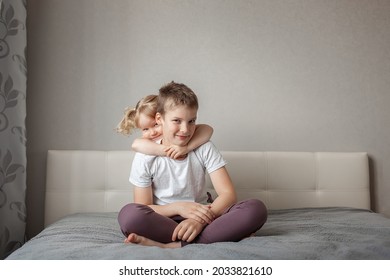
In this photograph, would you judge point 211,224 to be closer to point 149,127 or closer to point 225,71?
point 149,127

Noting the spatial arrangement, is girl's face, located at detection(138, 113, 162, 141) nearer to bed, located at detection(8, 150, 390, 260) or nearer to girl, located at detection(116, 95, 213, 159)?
girl, located at detection(116, 95, 213, 159)

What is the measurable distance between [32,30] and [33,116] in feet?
1.44

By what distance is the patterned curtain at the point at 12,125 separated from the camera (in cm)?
189

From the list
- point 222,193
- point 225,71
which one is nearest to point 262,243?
point 222,193

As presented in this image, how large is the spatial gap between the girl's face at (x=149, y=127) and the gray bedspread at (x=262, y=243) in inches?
15.3

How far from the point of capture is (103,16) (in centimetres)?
220

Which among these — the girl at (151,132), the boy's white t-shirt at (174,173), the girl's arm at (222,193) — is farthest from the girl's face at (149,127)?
the girl's arm at (222,193)

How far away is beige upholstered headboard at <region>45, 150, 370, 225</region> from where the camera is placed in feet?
6.92

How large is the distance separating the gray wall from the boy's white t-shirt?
64 cm

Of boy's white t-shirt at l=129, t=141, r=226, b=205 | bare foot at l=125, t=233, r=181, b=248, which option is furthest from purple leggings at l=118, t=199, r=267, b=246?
boy's white t-shirt at l=129, t=141, r=226, b=205

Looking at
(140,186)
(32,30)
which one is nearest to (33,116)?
(32,30)

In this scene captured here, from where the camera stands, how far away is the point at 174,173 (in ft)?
5.16

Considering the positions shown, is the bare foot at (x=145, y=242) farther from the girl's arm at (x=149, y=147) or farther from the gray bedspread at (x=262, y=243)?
the girl's arm at (x=149, y=147)

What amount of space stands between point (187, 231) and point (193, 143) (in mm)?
360
